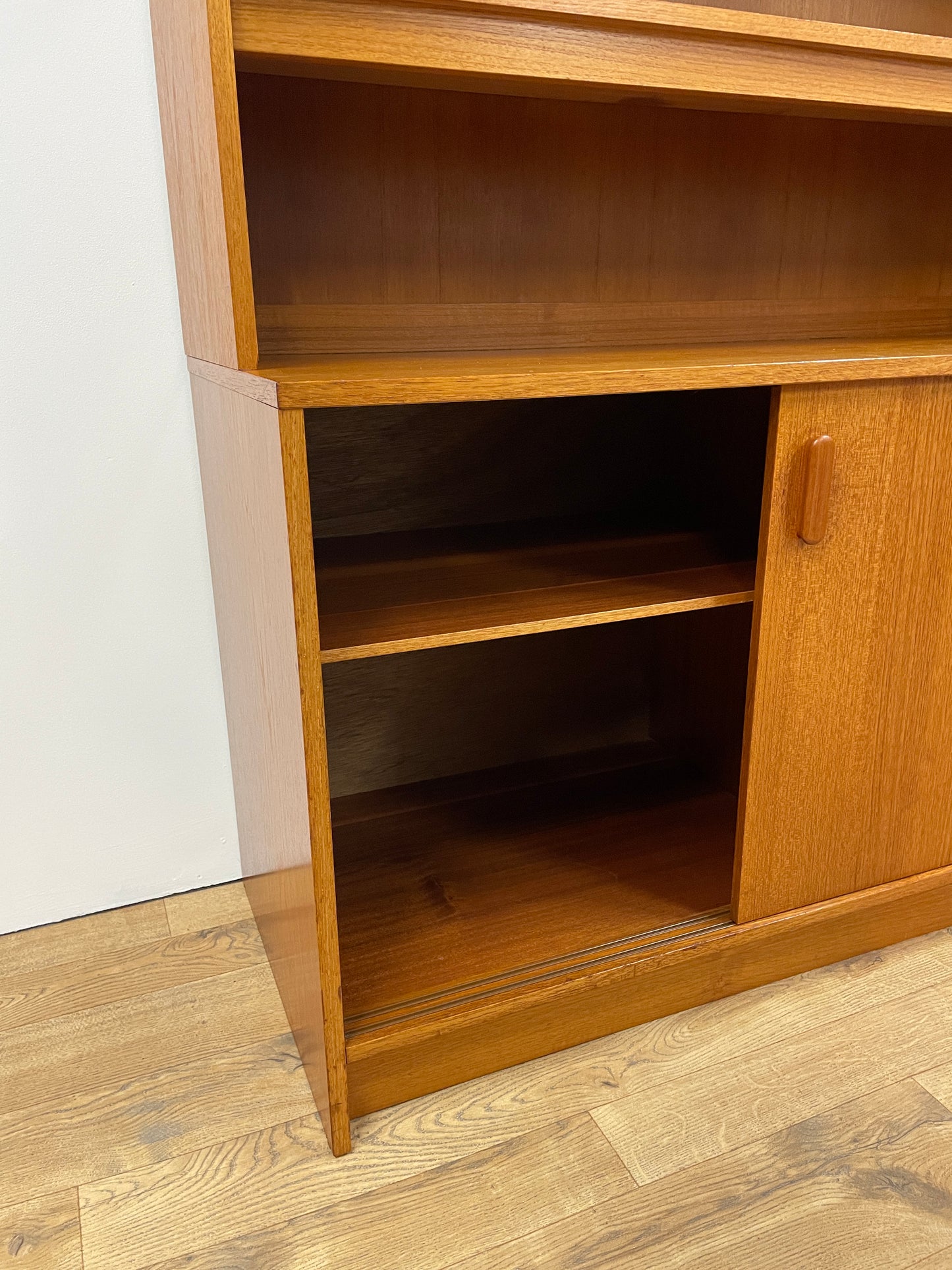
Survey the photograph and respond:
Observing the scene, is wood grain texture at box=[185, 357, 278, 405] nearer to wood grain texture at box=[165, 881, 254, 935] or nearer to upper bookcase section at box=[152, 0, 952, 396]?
upper bookcase section at box=[152, 0, 952, 396]

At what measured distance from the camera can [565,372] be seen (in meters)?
0.89

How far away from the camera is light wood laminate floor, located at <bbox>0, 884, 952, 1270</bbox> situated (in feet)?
2.98

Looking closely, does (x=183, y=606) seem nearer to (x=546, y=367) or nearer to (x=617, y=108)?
(x=546, y=367)

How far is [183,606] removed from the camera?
4.39ft

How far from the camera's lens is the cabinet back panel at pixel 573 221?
114cm

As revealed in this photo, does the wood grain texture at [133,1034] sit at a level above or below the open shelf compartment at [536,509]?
below

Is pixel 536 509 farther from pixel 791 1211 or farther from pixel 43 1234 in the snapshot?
pixel 43 1234

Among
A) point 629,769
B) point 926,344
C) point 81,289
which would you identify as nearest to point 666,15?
point 926,344

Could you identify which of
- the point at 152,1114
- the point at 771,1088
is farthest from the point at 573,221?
the point at 152,1114

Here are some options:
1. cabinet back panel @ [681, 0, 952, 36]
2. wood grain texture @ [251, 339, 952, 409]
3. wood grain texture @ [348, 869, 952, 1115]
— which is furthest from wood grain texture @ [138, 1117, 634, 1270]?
cabinet back panel @ [681, 0, 952, 36]

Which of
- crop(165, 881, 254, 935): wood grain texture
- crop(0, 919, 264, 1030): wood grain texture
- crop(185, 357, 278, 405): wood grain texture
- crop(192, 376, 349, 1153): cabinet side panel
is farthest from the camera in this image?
crop(165, 881, 254, 935): wood grain texture

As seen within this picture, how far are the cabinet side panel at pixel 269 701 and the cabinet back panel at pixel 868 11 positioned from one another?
2.80 feet

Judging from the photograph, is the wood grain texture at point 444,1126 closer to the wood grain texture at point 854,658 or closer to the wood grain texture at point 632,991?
the wood grain texture at point 632,991

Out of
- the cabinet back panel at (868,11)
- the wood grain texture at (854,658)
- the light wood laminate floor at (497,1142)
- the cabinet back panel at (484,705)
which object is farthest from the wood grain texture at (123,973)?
the cabinet back panel at (868,11)
